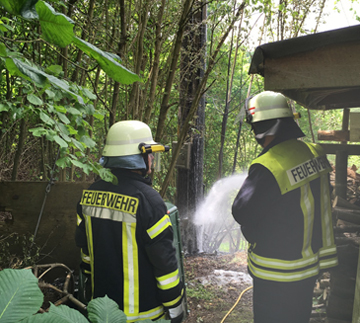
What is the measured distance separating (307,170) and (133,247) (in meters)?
1.39

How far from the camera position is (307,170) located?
237 cm

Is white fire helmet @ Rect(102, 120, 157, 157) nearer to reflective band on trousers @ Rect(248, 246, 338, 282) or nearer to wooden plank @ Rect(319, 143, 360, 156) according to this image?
reflective band on trousers @ Rect(248, 246, 338, 282)

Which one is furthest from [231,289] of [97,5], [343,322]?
[97,5]

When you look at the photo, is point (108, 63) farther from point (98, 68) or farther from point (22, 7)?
A: point (98, 68)

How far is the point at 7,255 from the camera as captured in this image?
319 cm

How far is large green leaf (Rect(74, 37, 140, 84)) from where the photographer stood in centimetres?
63

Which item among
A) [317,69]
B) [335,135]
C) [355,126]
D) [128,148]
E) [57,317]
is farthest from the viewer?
[335,135]

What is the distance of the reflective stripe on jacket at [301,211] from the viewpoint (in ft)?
7.47

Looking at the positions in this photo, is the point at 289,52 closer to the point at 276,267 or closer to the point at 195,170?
the point at 276,267

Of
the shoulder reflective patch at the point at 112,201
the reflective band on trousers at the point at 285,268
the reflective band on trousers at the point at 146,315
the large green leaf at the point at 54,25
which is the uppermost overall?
the large green leaf at the point at 54,25

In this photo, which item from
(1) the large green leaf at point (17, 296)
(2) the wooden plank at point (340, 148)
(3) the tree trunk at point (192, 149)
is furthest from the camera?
(3) the tree trunk at point (192, 149)

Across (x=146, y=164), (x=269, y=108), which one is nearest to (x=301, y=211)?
(x=269, y=108)

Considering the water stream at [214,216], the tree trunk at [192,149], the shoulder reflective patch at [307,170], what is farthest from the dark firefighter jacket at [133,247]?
the water stream at [214,216]

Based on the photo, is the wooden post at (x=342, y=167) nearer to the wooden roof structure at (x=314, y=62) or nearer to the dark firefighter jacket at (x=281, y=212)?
the dark firefighter jacket at (x=281, y=212)
